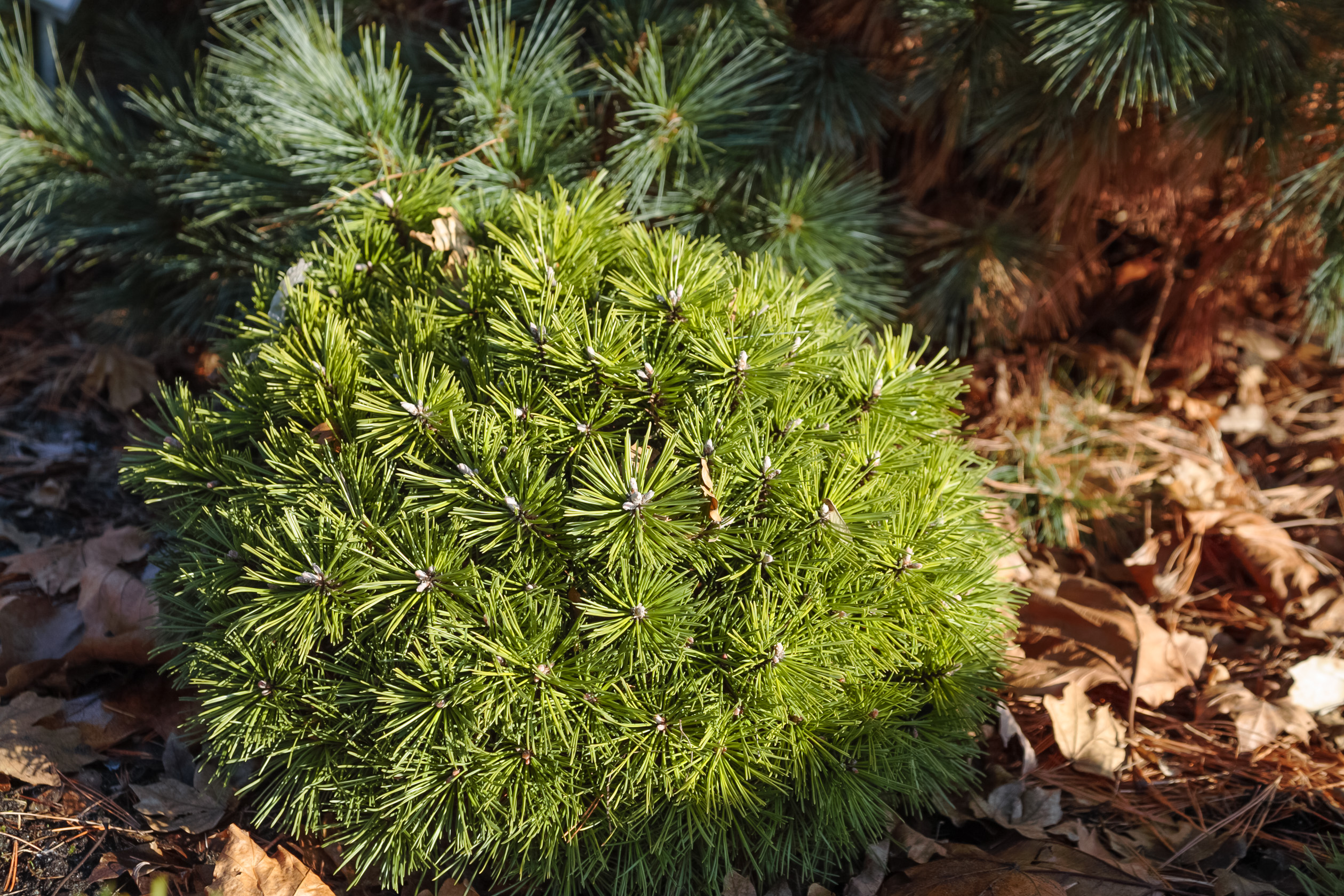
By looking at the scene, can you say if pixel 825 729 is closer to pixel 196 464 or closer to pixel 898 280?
pixel 196 464

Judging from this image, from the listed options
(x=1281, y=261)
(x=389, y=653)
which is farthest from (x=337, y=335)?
(x=1281, y=261)

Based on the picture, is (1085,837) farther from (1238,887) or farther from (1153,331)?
(1153,331)

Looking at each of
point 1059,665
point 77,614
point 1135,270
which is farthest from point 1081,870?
point 77,614

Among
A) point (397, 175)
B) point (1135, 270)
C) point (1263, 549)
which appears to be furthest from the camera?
point (1135, 270)

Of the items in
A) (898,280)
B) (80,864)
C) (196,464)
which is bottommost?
(80,864)

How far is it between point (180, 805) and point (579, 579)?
988 mm

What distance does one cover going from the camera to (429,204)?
175 cm

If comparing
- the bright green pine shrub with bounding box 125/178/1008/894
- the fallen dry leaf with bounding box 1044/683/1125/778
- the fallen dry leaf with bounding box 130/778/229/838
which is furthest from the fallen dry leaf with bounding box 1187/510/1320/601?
the fallen dry leaf with bounding box 130/778/229/838

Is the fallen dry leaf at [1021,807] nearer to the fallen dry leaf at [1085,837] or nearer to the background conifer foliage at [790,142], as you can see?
the fallen dry leaf at [1085,837]

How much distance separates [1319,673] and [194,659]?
232 centimetres

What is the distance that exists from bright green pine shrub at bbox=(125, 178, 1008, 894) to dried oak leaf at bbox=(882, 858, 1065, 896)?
0.11 metres

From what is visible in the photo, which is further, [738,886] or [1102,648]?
[1102,648]

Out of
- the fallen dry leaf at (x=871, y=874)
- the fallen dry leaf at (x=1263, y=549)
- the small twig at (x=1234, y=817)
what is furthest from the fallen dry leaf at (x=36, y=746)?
the fallen dry leaf at (x=1263, y=549)

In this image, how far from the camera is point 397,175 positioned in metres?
1.87
